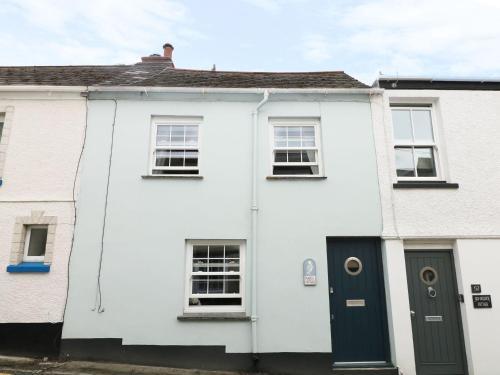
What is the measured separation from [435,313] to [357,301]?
1.51m

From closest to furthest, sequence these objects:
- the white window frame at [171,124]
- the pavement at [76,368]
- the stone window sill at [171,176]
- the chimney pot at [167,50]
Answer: the pavement at [76,368]
the stone window sill at [171,176]
the white window frame at [171,124]
the chimney pot at [167,50]

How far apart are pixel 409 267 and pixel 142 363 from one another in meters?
5.47

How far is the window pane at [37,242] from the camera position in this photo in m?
6.99

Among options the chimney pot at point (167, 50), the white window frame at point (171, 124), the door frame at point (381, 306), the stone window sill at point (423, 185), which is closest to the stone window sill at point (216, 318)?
the door frame at point (381, 306)

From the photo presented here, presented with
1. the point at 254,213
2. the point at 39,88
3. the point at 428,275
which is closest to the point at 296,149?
the point at 254,213

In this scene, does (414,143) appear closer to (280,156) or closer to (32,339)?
(280,156)

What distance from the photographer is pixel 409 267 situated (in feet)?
22.9

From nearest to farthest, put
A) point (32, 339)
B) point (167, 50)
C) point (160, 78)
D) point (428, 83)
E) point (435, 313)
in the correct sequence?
point (32, 339) → point (435, 313) → point (428, 83) → point (160, 78) → point (167, 50)

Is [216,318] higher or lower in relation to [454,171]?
lower

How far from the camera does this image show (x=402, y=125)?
7742 mm

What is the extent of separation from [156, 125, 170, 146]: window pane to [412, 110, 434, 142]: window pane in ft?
17.9

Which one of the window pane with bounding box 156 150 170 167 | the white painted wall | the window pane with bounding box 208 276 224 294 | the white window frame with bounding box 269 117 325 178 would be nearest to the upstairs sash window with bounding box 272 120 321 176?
the white window frame with bounding box 269 117 325 178

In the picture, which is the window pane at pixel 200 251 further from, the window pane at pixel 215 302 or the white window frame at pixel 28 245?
the white window frame at pixel 28 245

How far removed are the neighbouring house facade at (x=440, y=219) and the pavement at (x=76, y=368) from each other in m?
3.51
